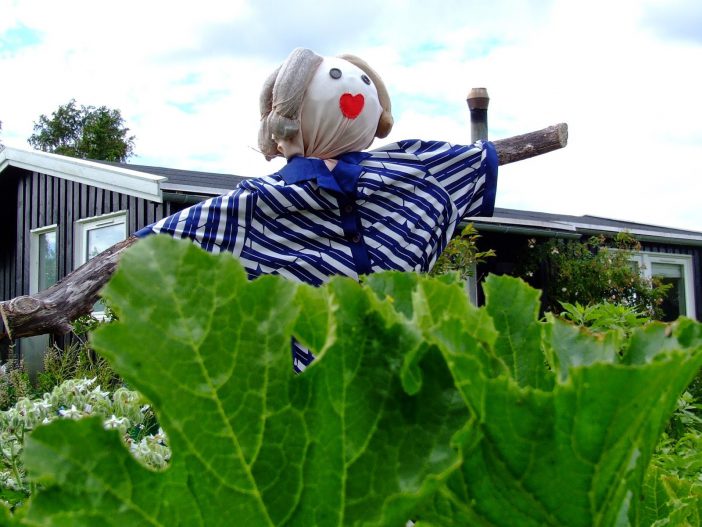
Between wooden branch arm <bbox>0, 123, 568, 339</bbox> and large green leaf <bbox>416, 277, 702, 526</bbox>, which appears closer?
large green leaf <bbox>416, 277, 702, 526</bbox>

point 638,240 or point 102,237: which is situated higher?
point 638,240

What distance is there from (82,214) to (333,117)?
9507 mm

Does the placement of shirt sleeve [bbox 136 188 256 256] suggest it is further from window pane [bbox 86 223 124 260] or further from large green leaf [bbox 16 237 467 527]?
window pane [bbox 86 223 124 260]

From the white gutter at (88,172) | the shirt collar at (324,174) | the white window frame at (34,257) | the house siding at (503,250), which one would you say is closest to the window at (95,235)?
the white gutter at (88,172)

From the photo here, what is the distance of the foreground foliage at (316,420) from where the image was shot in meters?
0.39

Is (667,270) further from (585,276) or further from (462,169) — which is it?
(462,169)

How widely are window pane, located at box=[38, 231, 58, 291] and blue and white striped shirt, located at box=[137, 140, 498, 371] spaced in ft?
34.4

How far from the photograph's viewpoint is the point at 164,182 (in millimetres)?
9430

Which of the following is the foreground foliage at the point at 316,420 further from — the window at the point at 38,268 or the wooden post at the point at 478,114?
the window at the point at 38,268

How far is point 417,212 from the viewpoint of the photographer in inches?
121

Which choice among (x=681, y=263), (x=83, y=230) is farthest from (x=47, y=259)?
(x=681, y=263)

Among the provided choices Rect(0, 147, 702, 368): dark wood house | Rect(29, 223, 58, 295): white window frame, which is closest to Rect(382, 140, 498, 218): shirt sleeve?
Rect(0, 147, 702, 368): dark wood house

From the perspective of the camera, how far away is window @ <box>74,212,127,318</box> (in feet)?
37.3

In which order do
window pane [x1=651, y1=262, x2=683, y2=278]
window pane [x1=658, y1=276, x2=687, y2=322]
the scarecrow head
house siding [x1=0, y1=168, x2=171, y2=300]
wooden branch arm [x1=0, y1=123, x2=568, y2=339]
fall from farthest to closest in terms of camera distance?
window pane [x1=658, y1=276, x2=687, y2=322]
window pane [x1=651, y1=262, x2=683, y2=278]
house siding [x1=0, y1=168, x2=171, y2=300]
wooden branch arm [x1=0, y1=123, x2=568, y2=339]
the scarecrow head
